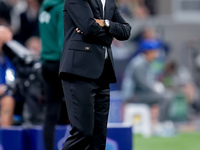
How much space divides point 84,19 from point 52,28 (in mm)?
1568

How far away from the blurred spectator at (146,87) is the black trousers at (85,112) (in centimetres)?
670

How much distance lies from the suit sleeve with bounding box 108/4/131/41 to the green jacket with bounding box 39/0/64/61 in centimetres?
114

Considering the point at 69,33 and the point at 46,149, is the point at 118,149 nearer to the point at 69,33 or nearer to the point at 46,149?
the point at 46,149

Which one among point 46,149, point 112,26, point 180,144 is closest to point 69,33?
point 112,26

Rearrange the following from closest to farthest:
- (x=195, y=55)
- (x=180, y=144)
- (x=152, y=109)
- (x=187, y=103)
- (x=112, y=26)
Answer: (x=112, y=26), (x=180, y=144), (x=152, y=109), (x=187, y=103), (x=195, y=55)

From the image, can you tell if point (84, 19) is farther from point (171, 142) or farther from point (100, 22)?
Result: point (171, 142)

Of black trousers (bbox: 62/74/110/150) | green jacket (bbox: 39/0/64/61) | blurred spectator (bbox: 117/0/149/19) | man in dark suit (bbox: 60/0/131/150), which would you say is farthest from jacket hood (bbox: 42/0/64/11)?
blurred spectator (bbox: 117/0/149/19)

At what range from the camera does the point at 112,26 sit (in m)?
6.11

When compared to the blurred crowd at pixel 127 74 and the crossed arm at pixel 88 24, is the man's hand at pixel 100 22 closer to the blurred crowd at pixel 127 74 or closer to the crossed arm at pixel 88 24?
the crossed arm at pixel 88 24

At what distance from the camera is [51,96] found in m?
7.62

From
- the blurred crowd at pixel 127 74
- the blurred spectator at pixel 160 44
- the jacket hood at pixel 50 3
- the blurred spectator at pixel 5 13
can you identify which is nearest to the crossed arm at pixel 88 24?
the jacket hood at pixel 50 3

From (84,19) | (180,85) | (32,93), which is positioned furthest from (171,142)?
(84,19)

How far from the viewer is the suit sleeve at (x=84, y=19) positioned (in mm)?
5973

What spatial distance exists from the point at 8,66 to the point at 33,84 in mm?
492
